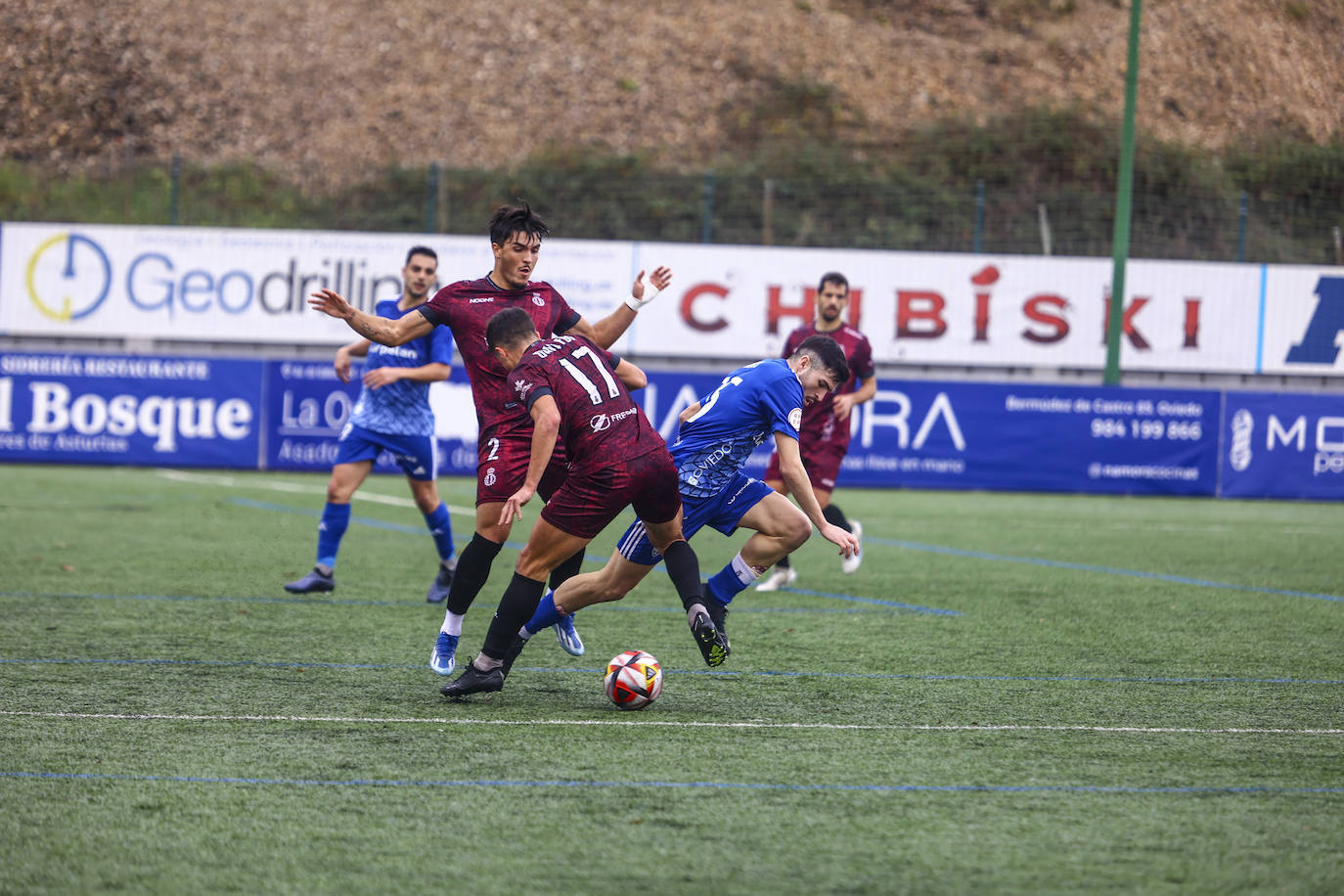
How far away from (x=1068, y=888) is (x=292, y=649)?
4491 mm

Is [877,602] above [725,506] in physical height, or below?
below

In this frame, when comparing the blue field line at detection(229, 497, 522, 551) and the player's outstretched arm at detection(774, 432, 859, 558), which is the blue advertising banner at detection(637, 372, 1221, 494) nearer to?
the blue field line at detection(229, 497, 522, 551)

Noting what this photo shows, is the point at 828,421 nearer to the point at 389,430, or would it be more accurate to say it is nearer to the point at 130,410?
the point at 389,430

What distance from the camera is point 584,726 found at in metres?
5.36

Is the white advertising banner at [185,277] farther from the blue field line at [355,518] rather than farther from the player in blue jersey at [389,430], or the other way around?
the player in blue jersey at [389,430]

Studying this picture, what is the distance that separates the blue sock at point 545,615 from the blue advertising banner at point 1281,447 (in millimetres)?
15765

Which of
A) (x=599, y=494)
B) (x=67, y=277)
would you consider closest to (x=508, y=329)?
(x=599, y=494)

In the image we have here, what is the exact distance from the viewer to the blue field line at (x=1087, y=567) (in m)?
10.1

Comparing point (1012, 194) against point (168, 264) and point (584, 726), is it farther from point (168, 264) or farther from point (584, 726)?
point (584, 726)

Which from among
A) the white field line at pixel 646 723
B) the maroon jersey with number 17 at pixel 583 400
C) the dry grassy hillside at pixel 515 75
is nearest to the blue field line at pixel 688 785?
the white field line at pixel 646 723

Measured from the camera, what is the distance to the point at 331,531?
9078 millimetres

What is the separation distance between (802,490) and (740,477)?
2.06 feet

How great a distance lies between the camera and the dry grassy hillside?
36.2m

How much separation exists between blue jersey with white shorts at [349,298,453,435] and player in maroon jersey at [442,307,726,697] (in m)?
3.18
